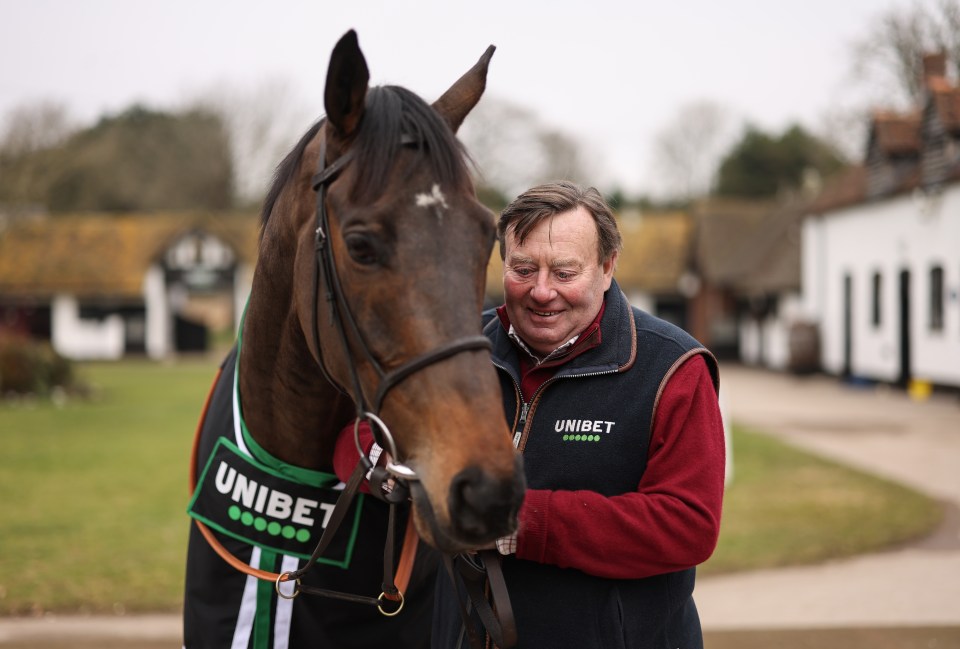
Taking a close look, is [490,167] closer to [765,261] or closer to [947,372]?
[765,261]

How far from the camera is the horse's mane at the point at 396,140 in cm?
190

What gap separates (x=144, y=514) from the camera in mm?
8836

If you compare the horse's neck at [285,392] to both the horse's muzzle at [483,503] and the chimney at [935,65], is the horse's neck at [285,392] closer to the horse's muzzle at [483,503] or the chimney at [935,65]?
the horse's muzzle at [483,503]

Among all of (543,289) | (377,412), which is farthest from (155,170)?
(377,412)

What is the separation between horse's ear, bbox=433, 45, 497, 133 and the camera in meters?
2.17

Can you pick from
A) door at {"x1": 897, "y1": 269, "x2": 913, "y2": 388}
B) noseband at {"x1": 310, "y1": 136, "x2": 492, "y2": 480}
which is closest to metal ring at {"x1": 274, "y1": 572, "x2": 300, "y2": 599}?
noseband at {"x1": 310, "y1": 136, "x2": 492, "y2": 480}

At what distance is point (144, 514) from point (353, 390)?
25.6 ft

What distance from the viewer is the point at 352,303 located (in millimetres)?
1910

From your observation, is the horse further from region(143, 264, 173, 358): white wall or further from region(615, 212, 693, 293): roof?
region(143, 264, 173, 358): white wall

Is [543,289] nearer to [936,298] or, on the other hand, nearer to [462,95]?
[462,95]

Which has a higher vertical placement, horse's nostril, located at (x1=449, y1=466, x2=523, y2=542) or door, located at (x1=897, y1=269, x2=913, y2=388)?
horse's nostril, located at (x1=449, y1=466, x2=523, y2=542)

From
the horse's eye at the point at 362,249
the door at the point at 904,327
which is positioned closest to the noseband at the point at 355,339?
the horse's eye at the point at 362,249

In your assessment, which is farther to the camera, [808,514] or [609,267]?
[808,514]

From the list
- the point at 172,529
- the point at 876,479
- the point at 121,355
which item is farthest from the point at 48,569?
the point at 121,355
